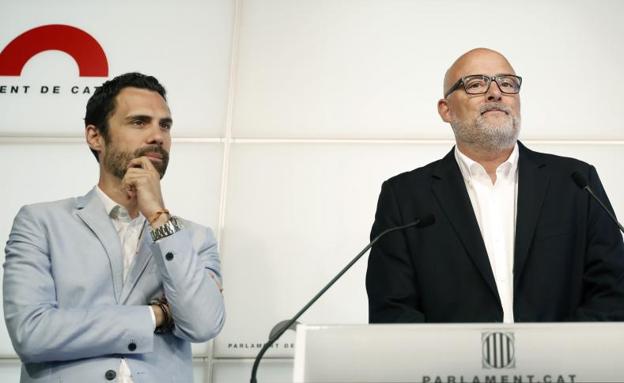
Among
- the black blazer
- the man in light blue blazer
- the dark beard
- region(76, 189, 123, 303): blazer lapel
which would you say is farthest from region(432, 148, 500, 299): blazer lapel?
region(76, 189, 123, 303): blazer lapel

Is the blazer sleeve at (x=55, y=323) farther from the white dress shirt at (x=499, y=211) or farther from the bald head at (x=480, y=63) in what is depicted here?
the bald head at (x=480, y=63)

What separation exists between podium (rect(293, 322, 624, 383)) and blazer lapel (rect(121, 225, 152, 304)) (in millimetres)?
1021

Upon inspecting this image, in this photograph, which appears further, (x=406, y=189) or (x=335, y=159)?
(x=335, y=159)

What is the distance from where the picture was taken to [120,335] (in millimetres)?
2314

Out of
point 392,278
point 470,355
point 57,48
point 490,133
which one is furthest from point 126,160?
point 470,355

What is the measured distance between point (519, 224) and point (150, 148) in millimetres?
1247

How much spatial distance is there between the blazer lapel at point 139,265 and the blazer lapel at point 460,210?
949mm

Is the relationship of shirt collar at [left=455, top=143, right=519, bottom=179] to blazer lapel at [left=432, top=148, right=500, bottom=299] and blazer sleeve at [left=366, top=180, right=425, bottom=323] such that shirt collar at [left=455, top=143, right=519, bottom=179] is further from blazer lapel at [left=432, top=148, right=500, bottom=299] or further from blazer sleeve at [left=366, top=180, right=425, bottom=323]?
blazer sleeve at [left=366, top=180, right=425, bottom=323]

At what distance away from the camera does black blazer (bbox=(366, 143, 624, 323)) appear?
2441mm

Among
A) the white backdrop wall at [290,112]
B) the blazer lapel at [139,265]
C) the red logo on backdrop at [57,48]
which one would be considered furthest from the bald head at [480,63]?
the red logo on backdrop at [57,48]

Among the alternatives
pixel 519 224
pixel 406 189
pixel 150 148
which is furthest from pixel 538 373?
pixel 150 148

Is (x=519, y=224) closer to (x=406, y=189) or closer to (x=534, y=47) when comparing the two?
(x=406, y=189)

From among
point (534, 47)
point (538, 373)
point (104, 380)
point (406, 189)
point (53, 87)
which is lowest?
point (104, 380)

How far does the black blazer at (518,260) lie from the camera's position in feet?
8.01
